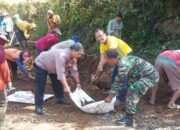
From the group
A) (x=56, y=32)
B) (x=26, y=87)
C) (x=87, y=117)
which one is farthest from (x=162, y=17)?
(x=87, y=117)

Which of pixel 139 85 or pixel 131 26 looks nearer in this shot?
pixel 139 85

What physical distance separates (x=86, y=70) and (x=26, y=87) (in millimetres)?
1857

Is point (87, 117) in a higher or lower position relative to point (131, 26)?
lower

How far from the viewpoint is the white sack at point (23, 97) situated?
8.02 metres

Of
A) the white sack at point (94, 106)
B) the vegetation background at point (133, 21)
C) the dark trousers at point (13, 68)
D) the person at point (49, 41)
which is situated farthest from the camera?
the vegetation background at point (133, 21)

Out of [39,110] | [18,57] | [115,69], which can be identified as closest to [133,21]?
[18,57]

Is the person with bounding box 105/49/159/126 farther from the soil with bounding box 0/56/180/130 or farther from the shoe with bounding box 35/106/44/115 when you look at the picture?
the shoe with bounding box 35/106/44/115

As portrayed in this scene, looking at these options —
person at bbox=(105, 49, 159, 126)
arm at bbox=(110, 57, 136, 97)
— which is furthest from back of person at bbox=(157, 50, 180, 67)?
arm at bbox=(110, 57, 136, 97)

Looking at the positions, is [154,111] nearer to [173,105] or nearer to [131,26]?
[173,105]

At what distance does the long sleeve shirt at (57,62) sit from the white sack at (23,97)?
1128 millimetres

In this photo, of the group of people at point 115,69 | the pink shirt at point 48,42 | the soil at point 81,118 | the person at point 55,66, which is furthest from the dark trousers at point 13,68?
the person at point 55,66

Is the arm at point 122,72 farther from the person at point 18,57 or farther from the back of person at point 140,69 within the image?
the person at point 18,57

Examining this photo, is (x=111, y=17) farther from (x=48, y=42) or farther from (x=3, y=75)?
(x=3, y=75)

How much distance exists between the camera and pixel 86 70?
10.4 metres
